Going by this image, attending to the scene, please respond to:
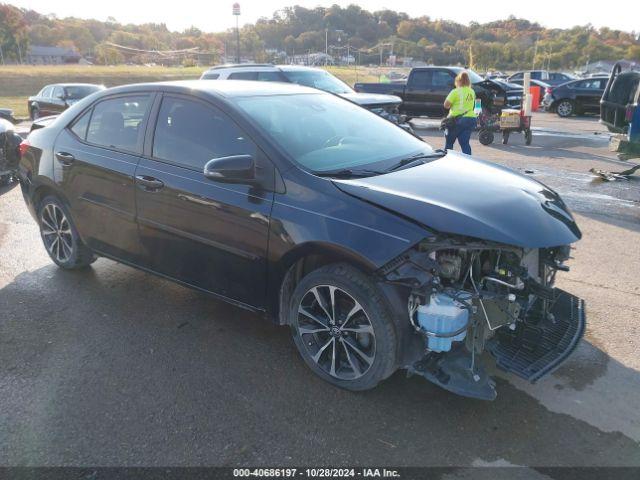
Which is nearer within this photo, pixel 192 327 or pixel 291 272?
pixel 291 272

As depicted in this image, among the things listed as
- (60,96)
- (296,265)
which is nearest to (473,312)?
(296,265)

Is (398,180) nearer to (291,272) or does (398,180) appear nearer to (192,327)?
(291,272)

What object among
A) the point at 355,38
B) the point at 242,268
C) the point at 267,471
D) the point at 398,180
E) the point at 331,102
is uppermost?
the point at 355,38

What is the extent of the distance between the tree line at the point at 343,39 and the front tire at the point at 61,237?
3497 inches

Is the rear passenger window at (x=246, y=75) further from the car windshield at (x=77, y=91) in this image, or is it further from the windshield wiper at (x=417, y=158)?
the windshield wiper at (x=417, y=158)

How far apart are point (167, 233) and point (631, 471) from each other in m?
3.13

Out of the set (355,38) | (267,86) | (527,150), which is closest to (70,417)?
(267,86)

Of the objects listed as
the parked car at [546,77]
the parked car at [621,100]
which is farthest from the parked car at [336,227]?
the parked car at [546,77]

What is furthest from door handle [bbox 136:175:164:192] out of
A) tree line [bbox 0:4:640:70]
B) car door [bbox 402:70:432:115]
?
tree line [bbox 0:4:640:70]

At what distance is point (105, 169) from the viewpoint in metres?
4.18

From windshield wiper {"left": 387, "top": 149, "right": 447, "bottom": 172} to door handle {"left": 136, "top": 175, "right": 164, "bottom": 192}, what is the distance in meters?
1.65

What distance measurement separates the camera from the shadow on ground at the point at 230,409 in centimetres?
263

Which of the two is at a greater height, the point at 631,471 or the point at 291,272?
the point at 291,272

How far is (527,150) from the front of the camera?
12.5 meters
